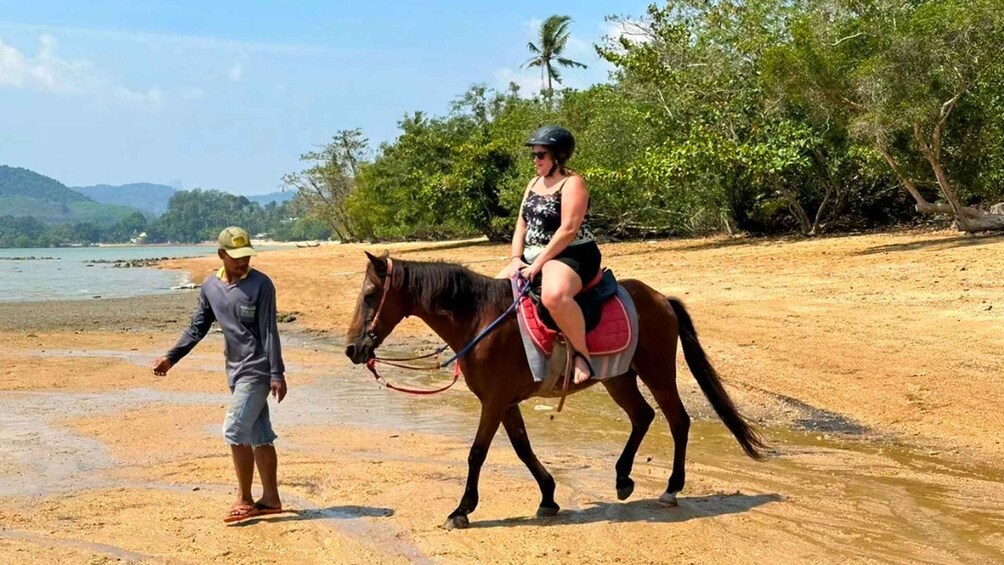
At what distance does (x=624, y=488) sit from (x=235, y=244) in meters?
3.05

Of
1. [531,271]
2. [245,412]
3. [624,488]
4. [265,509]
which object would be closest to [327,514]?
[265,509]

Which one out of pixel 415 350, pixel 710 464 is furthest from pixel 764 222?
pixel 710 464

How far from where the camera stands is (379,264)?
6039mm

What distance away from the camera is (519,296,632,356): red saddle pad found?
6.12 metres

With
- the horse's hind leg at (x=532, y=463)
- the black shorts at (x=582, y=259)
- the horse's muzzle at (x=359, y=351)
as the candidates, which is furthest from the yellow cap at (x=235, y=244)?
the horse's hind leg at (x=532, y=463)

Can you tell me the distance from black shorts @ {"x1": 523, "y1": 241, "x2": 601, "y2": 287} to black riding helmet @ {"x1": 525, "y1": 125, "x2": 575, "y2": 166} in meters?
0.56

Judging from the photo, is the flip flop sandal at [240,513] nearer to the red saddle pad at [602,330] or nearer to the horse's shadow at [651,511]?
the horse's shadow at [651,511]

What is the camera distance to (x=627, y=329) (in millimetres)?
6422

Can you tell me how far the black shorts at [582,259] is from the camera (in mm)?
6117

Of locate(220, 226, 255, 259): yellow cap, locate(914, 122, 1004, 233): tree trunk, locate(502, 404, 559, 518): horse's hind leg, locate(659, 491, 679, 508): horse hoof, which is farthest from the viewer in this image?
locate(914, 122, 1004, 233): tree trunk

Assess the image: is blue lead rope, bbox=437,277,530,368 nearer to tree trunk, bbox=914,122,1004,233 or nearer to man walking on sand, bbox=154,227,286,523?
man walking on sand, bbox=154,227,286,523

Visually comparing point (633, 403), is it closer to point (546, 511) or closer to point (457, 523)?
point (546, 511)

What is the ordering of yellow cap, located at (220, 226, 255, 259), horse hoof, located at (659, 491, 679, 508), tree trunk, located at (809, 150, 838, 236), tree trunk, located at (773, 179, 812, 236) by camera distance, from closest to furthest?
1. yellow cap, located at (220, 226, 255, 259)
2. horse hoof, located at (659, 491, 679, 508)
3. tree trunk, located at (809, 150, 838, 236)
4. tree trunk, located at (773, 179, 812, 236)

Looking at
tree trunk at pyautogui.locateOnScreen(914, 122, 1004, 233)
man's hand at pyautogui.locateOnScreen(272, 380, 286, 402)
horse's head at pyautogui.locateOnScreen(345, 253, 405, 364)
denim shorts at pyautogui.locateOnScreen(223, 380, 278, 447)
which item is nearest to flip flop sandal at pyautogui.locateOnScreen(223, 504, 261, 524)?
denim shorts at pyautogui.locateOnScreen(223, 380, 278, 447)
